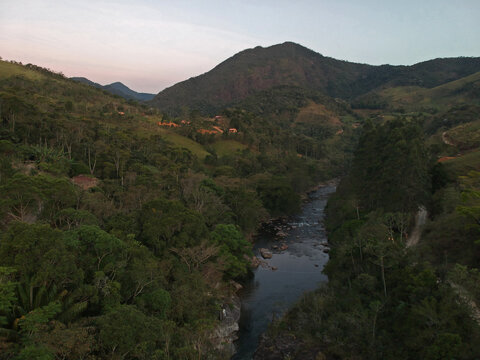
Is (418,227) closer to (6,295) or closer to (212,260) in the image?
(212,260)

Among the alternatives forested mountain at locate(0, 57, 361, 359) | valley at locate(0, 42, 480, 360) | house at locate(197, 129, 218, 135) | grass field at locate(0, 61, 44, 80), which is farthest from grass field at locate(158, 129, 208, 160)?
grass field at locate(0, 61, 44, 80)

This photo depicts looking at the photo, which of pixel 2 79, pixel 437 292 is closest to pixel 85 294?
pixel 437 292

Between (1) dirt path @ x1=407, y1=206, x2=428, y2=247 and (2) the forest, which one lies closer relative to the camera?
(2) the forest

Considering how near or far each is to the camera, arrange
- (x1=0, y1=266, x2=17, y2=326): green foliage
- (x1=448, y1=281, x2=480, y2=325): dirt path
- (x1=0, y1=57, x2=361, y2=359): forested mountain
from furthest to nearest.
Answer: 1. (x1=448, y1=281, x2=480, y2=325): dirt path
2. (x1=0, y1=57, x2=361, y2=359): forested mountain
3. (x1=0, y1=266, x2=17, y2=326): green foliage

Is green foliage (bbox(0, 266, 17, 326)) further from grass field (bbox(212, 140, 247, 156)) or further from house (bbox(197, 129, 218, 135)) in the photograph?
house (bbox(197, 129, 218, 135))

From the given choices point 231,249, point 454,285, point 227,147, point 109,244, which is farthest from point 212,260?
point 227,147

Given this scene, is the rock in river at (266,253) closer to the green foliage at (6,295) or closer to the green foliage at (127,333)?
the green foliage at (127,333)

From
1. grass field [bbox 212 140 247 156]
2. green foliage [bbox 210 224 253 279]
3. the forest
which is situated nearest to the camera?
the forest
